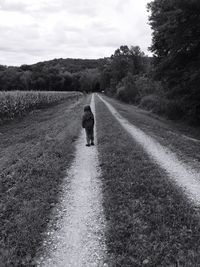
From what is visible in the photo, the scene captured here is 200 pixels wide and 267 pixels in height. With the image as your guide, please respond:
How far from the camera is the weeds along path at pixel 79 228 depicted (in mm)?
5770

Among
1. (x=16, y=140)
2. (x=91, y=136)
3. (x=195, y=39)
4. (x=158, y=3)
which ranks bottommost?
(x=16, y=140)

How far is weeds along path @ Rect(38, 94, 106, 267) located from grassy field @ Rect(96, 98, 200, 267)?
0.78 feet

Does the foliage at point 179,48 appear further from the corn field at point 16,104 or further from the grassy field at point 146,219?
the grassy field at point 146,219

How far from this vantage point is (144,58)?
87250 mm

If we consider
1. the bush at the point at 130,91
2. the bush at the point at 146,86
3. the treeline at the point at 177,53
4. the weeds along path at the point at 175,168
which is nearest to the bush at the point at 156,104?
the treeline at the point at 177,53

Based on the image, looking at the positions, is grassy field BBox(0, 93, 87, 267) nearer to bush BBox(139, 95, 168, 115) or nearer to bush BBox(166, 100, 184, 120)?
bush BBox(166, 100, 184, 120)

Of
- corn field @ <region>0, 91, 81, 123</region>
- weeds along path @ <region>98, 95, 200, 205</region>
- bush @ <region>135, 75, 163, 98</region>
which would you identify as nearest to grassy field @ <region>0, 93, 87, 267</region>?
weeds along path @ <region>98, 95, 200, 205</region>

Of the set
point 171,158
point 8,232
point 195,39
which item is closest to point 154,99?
point 195,39

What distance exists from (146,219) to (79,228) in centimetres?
155

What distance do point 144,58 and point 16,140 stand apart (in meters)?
73.4

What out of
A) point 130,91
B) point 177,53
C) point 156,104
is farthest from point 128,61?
point 177,53


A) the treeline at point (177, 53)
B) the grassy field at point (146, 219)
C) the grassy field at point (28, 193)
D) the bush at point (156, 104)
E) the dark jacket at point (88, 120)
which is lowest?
the bush at point (156, 104)

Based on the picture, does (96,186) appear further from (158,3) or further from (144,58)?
(144,58)

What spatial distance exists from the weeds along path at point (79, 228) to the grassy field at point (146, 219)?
0.24 metres
